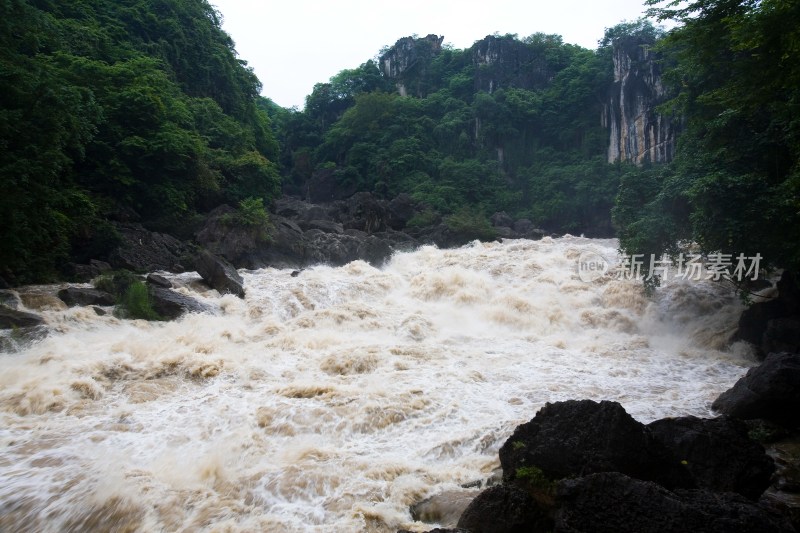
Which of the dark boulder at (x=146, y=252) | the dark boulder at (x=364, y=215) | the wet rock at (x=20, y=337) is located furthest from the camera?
the dark boulder at (x=364, y=215)

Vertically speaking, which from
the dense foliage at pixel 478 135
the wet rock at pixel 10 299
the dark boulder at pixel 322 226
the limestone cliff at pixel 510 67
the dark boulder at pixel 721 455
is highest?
the limestone cliff at pixel 510 67

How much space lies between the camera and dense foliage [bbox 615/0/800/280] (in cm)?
718

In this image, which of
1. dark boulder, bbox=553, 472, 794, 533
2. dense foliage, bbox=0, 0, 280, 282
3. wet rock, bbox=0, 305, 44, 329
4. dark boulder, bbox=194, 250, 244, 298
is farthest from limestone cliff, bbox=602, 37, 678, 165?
wet rock, bbox=0, 305, 44, 329

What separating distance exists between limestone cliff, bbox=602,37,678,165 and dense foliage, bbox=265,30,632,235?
3.40 ft

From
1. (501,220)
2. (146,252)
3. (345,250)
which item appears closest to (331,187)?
(501,220)

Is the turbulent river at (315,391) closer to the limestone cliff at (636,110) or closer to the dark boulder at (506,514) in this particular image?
the dark boulder at (506,514)

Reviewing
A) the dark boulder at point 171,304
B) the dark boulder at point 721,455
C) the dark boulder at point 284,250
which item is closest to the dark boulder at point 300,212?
the dark boulder at point 284,250

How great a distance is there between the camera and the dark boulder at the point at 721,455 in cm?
424

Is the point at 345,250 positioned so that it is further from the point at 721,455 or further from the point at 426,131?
the point at 426,131

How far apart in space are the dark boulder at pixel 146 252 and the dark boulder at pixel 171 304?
341 centimetres

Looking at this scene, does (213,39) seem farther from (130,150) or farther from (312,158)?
(130,150)

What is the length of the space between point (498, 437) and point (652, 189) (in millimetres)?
8037

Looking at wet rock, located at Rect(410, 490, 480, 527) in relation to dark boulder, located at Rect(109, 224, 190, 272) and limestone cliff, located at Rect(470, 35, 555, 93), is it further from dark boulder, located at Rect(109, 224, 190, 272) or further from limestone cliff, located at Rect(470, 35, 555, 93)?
limestone cliff, located at Rect(470, 35, 555, 93)

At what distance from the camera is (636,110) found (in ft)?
108
